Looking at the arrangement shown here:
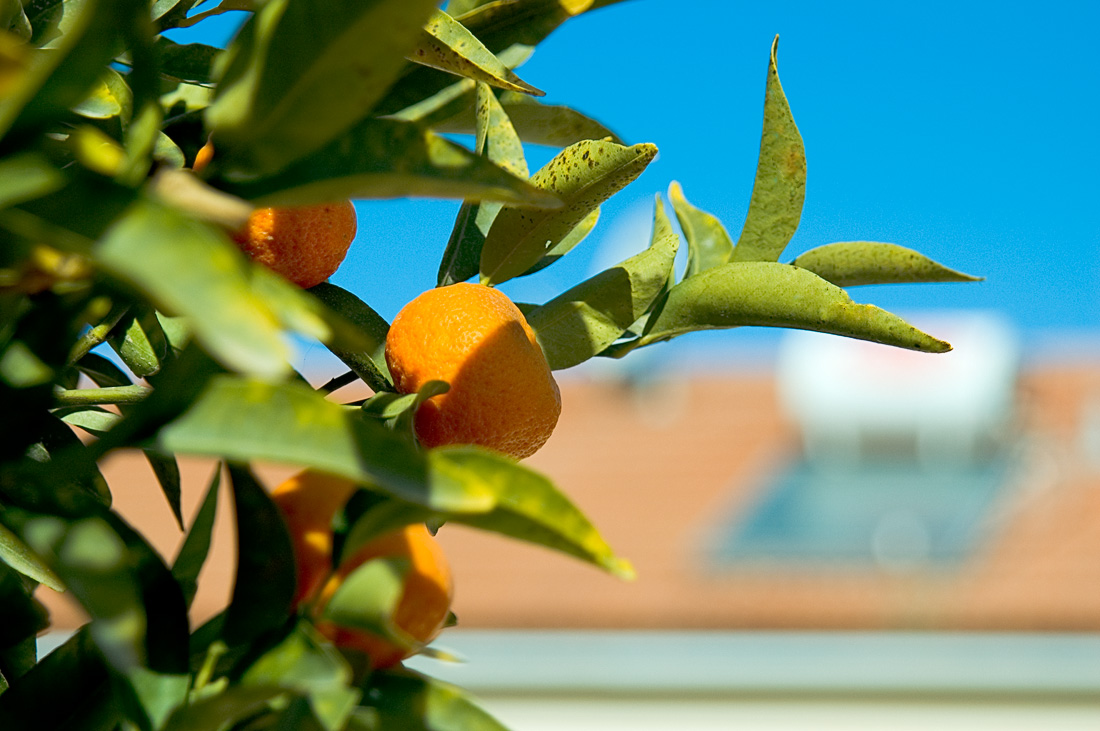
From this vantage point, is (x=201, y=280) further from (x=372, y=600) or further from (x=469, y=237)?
(x=469, y=237)

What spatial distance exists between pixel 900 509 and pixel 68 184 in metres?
5.44

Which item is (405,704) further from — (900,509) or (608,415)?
(608,415)

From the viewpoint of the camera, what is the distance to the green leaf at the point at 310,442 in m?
0.25

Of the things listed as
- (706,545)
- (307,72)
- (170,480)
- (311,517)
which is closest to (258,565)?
(311,517)

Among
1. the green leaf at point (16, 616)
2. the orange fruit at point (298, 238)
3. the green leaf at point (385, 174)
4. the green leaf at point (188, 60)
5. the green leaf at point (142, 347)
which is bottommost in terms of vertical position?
the green leaf at point (16, 616)

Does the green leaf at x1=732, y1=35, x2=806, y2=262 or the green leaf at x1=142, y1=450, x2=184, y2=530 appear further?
the green leaf at x1=142, y1=450, x2=184, y2=530

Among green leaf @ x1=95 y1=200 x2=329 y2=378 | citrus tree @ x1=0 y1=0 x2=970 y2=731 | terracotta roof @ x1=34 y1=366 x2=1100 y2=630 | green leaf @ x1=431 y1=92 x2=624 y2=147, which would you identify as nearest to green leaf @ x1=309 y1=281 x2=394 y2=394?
citrus tree @ x1=0 y1=0 x2=970 y2=731

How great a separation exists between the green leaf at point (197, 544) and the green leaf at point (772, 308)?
0.69 ft

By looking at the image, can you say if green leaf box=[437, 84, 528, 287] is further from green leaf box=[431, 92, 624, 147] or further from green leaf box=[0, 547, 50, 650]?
green leaf box=[0, 547, 50, 650]

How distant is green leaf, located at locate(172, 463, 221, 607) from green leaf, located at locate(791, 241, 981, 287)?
0.95 feet

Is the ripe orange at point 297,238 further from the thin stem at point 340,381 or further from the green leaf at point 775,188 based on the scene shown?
the green leaf at point 775,188

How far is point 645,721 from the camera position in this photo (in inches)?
167

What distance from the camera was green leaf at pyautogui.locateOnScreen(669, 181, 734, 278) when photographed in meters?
0.53

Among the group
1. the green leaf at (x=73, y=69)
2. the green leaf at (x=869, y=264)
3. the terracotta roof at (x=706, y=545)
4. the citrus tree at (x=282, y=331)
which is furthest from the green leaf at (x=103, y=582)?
the terracotta roof at (x=706, y=545)
